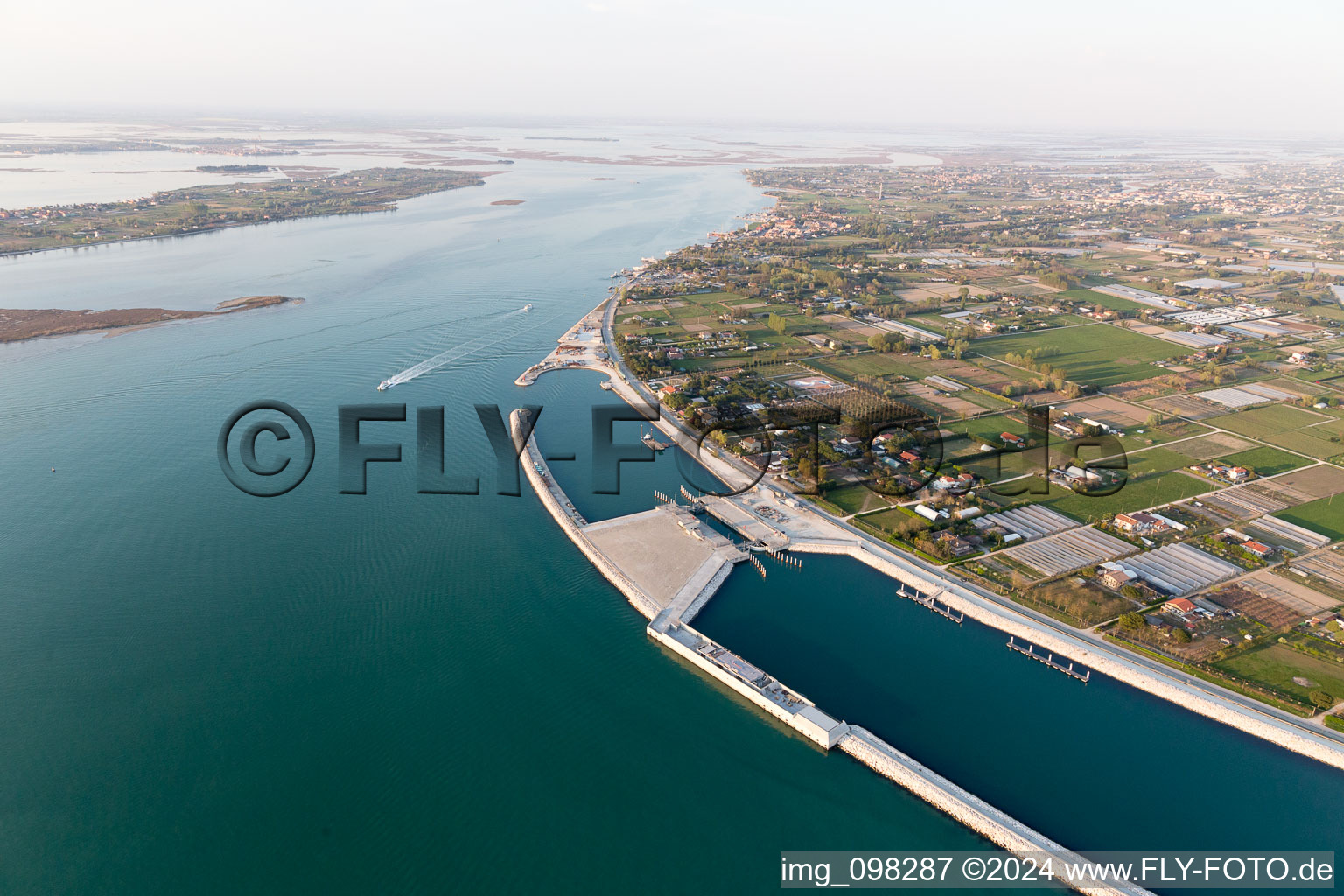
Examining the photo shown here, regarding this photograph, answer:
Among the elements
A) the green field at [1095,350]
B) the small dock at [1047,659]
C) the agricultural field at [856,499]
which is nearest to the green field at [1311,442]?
the green field at [1095,350]

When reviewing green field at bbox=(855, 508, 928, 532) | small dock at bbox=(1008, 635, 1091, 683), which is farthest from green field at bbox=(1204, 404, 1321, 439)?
small dock at bbox=(1008, 635, 1091, 683)

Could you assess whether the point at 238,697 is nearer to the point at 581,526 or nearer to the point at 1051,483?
the point at 581,526

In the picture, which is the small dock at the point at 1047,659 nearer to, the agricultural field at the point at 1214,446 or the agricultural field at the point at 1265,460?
the agricultural field at the point at 1214,446

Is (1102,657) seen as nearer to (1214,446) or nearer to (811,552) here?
(811,552)

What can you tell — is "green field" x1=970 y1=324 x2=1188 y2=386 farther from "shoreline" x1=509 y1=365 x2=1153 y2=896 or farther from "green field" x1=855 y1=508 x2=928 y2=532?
"shoreline" x1=509 y1=365 x2=1153 y2=896

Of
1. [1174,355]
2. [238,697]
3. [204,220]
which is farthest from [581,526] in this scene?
[204,220]
